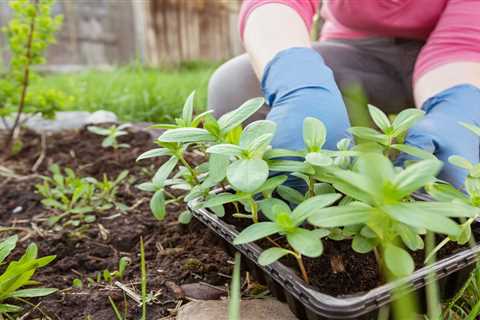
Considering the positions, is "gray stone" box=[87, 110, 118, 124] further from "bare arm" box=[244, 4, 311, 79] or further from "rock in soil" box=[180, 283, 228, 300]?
"rock in soil" box=[180, 283, 228, 300]

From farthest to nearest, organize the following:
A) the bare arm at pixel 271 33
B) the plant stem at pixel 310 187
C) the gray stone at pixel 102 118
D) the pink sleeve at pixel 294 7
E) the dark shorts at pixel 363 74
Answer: the gray stone at pixel 102 118
the dark shorts at pixel 363 74
the pink sleeve at pixel 294 7
the bare arm at pixel 271 33
the plant stem at pixel 310 187

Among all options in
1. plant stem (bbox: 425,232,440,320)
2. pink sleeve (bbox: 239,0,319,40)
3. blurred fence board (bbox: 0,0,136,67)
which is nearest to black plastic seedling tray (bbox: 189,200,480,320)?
plant stem (bbox: 425,232,440,320)

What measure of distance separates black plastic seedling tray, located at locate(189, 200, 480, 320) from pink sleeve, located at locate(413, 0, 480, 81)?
760mm

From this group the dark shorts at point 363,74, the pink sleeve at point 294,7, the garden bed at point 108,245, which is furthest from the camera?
the dark shorts at point 363,74

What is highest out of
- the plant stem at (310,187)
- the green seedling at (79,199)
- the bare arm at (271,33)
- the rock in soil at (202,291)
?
the bare arm at (271,33)

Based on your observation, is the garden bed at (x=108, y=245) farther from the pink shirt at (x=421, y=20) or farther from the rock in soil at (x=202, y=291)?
the pink shirt at (x=421, y=20)

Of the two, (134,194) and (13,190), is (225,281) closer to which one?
(134,194)

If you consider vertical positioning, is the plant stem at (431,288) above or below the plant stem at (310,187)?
below

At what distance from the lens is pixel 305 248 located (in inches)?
A: 24.5

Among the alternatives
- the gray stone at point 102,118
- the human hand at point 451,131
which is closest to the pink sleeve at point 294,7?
the human hand at point 451,131

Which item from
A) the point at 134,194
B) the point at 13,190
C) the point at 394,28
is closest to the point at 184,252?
the point at 134,194

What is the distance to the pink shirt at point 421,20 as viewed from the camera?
136 centimetres

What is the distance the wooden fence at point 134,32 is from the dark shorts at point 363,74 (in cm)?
423

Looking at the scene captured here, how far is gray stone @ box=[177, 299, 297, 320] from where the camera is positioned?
0.82 meters
